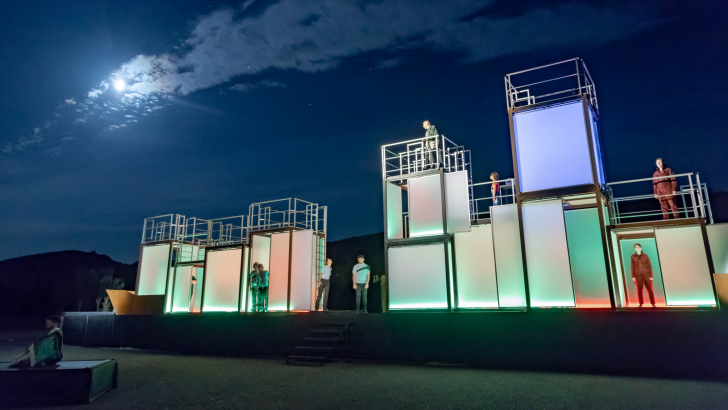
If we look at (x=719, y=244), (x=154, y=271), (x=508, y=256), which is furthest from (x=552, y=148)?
(x=154, y=271)

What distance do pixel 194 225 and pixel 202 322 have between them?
5.89m

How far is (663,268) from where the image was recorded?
10.1 meters

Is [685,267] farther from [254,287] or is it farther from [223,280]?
[223,280]

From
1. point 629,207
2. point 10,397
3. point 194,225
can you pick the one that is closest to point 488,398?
point 10,397

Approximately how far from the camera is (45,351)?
6.56 m

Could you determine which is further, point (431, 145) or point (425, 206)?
point (431, 145)

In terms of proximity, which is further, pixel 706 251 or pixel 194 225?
pixel 194 225

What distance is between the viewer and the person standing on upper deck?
40.5 feet

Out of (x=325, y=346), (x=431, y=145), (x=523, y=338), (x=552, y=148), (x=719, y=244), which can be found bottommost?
(x=325, y=346)

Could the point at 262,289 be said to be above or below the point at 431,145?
below

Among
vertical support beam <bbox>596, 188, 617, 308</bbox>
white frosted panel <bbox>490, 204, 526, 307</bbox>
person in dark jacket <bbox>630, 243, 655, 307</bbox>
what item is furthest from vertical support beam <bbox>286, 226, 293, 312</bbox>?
person in dark jacket <bbox>630, 243, 655, 307</bbox>

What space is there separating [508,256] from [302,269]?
7.24 meters

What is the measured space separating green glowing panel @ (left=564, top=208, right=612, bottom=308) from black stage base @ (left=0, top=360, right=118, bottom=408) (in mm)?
10488

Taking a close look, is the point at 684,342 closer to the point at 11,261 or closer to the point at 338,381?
the point at 338,381
